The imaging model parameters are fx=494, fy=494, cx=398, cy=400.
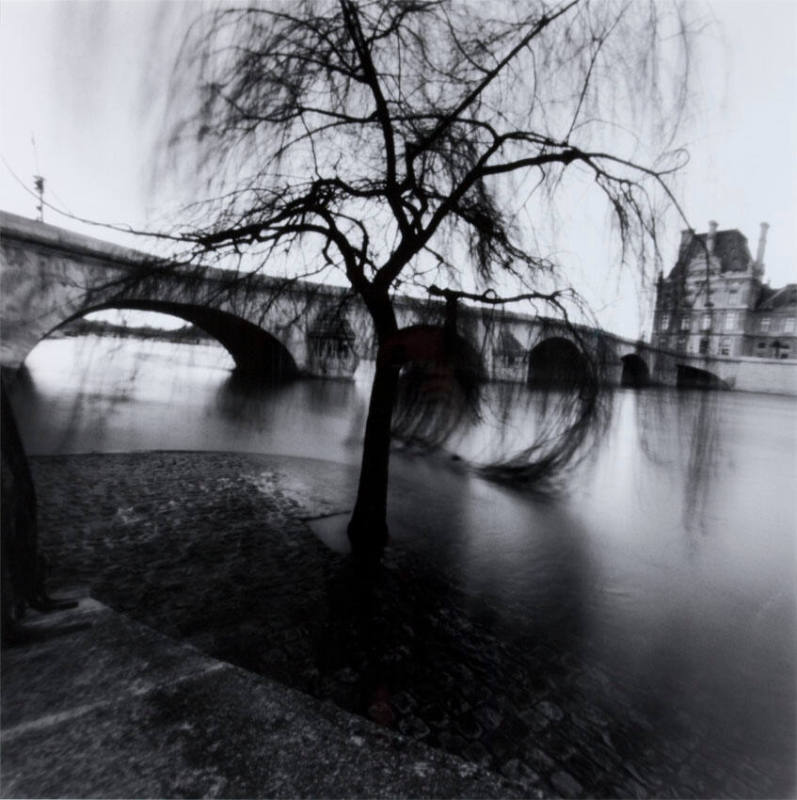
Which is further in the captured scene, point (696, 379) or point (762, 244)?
point (696, 379)

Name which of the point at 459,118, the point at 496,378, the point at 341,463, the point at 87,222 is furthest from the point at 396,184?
the point at 341,463

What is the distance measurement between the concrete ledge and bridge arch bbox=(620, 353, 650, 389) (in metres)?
1.71

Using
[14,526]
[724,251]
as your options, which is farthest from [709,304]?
[14,526]

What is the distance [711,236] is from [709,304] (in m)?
0.32

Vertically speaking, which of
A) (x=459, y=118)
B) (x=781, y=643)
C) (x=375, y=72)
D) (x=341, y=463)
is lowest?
(x=781, y=643)

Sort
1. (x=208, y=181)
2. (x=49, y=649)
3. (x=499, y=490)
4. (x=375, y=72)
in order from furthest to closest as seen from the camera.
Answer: (x=499, y=490) → (x=375, y=72) → (x=208, y=181) → (x=49, y=649)

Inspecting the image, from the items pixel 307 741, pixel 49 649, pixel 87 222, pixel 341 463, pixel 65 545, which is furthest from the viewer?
pixel 341 463

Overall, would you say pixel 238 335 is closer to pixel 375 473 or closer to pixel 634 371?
pixel 375 473

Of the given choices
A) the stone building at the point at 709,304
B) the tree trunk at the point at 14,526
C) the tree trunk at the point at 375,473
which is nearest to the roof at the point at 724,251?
the stone building at the point at 709,304

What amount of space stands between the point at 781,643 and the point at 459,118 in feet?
11.3

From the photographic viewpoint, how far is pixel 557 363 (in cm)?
254

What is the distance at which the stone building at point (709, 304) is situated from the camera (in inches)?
76.4

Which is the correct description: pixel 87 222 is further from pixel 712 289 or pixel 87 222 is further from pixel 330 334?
pixel 712 289

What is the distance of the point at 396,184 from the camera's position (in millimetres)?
2410
